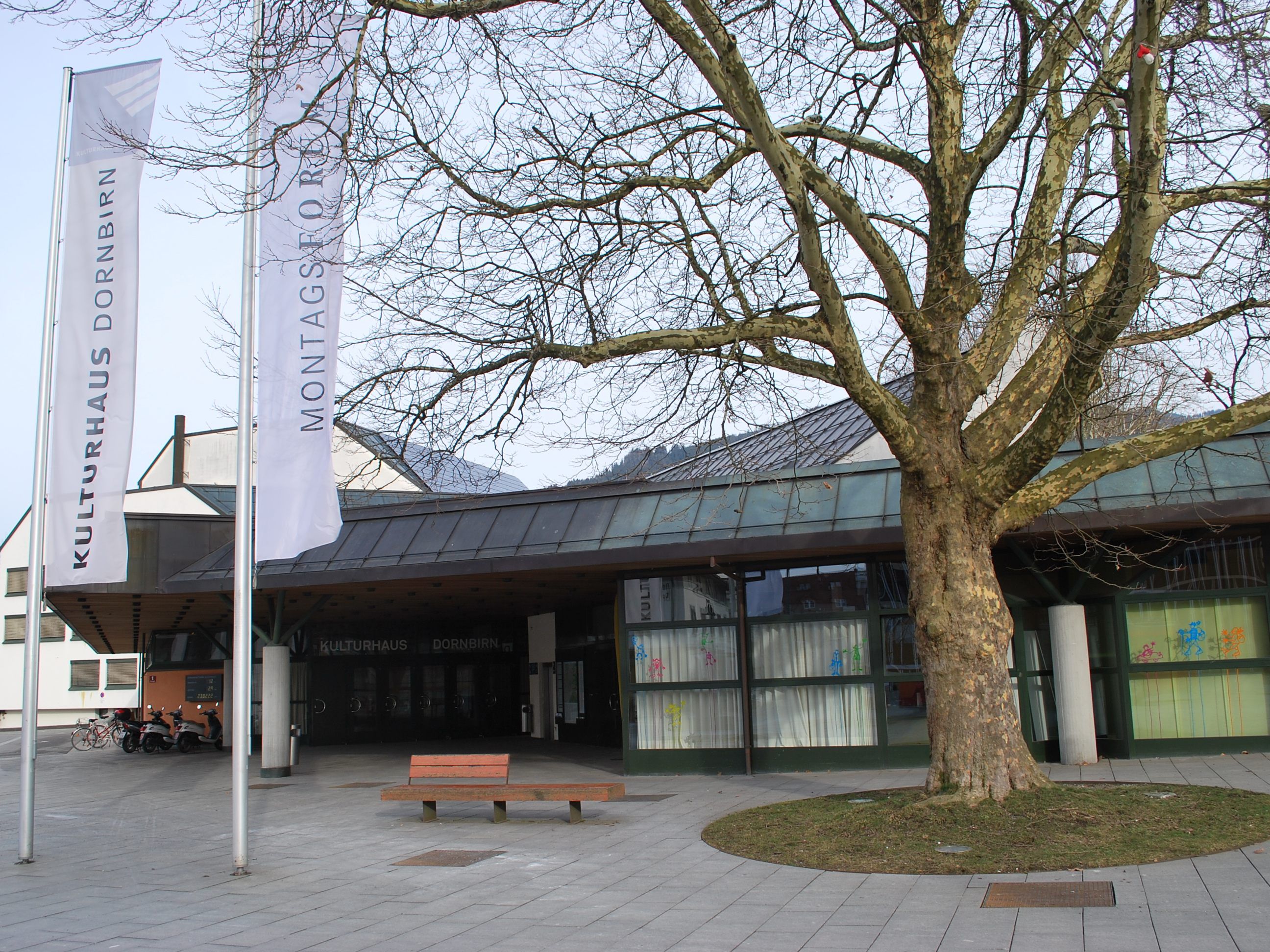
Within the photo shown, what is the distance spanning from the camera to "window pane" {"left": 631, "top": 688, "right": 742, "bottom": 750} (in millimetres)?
15234

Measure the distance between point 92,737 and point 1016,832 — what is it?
26.8m

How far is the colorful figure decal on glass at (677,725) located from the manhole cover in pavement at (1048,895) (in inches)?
325

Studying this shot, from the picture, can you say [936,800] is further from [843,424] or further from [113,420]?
[843,424]

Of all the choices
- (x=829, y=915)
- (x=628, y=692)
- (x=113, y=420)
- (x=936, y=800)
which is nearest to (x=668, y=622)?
(x=628, y=692)

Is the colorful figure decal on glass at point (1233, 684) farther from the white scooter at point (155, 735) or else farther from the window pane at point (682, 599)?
the white scooter at point (155, 735)

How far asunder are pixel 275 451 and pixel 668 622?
21.1 feet

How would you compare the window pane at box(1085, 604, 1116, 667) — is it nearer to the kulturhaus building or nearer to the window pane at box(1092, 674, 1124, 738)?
the kulturhaus building

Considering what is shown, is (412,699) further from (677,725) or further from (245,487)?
(245,487)

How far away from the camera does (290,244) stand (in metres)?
10.6

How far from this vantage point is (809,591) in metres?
15.0

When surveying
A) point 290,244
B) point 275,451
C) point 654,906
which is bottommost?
point 654,906

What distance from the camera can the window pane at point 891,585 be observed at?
48.0 ft

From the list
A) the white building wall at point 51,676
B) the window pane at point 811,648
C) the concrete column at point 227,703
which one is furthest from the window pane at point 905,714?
the white building wall at point 51,676

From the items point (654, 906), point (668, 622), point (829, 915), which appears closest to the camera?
point (829, 915)
